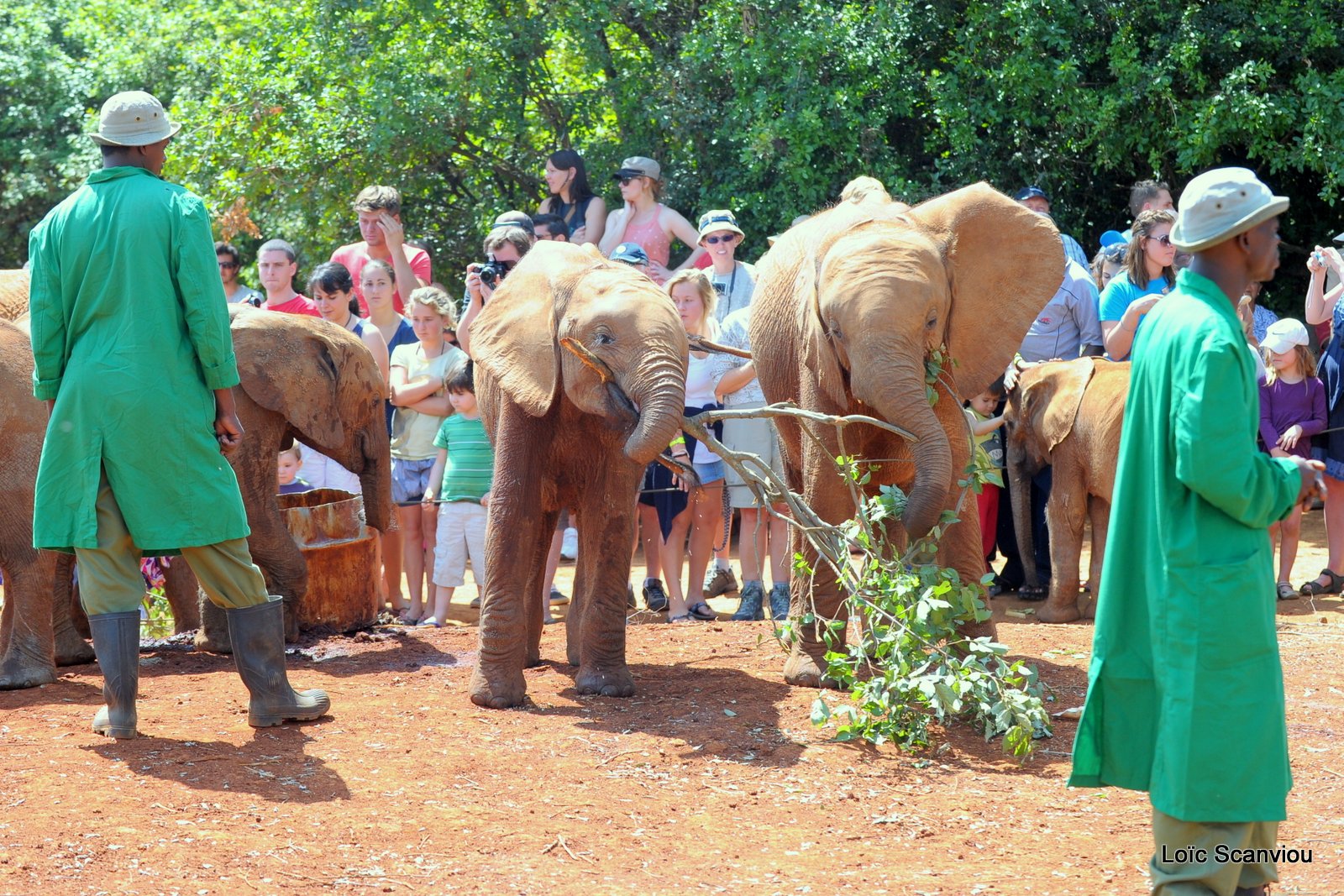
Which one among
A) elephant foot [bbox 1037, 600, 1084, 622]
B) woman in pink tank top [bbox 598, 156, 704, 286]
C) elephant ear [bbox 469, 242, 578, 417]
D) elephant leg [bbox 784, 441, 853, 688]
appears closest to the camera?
elephant ear [bbox 469, 242, 578, 417]

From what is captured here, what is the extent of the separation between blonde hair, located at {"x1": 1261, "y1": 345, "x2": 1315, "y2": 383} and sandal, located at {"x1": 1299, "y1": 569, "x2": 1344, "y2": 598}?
4.54 ft

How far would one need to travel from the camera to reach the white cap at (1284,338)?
10.5 m

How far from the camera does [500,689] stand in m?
7.07

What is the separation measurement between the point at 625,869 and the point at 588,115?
11317 millimetres

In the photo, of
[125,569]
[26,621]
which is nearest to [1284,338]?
[125,569]

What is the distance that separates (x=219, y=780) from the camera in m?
5.77

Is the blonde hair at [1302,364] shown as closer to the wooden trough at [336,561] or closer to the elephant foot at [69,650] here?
the wooden trough at [336,561]

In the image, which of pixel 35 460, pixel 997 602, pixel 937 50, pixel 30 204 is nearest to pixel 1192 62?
pixel 937 50

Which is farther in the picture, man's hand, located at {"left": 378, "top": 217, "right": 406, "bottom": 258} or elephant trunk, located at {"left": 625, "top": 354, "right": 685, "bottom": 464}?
man's hand, located at {"left": 378, "top": 217, "right": 406, "bottom": 258}

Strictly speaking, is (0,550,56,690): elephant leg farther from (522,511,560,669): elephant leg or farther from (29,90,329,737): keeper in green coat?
(522,511,560,669): elephant leg

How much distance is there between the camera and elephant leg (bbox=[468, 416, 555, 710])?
7078 mm

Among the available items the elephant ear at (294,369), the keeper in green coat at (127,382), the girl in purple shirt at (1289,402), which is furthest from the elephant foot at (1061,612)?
the keeper in green coat at (127,382)

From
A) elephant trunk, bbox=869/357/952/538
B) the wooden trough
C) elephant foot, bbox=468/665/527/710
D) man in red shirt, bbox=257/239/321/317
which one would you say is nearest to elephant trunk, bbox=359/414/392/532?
the wooden trough

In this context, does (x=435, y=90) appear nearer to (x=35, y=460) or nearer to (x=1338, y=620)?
(x=35, y=460)
